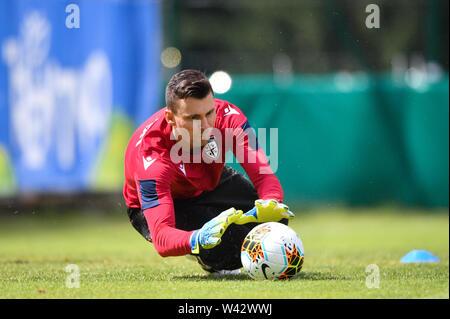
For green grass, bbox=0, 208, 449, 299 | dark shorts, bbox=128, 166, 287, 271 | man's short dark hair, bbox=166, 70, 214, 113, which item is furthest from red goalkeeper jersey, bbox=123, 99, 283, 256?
green grass, bbox=0, 208, 449, 299

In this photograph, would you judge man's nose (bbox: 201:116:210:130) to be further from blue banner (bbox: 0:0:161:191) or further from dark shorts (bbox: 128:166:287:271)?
blue banner (bbox: 0:0:161:191)

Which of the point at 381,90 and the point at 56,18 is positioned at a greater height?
the point at 56,18

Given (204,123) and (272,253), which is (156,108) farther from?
(272,253)

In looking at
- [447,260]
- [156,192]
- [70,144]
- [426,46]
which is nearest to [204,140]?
[156,192]

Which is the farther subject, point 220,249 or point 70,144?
point 70,144

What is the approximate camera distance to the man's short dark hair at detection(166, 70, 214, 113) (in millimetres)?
6055

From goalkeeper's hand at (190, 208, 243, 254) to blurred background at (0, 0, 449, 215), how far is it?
8183 millimetres

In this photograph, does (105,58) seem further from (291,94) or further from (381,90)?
(381,90)

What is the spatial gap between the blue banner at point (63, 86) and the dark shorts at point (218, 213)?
6.83 m

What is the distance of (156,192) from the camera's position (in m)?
5.98

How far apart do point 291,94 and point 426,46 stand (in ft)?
9.60

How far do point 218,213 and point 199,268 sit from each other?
2.39 ft

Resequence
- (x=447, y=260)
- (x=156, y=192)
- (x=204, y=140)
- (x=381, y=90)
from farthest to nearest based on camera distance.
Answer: (x=381, y=90) → (x=447, y=260) → (x=204, y=140) → (x=156, y=192)

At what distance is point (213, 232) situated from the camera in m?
5.60
